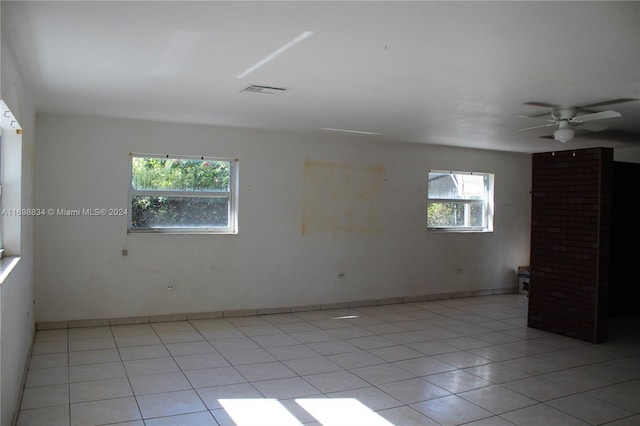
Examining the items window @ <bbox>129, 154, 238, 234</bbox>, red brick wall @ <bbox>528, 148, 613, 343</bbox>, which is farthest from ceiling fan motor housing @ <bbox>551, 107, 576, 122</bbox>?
window @ <bbox>129, 154, 238, 234</bbox>

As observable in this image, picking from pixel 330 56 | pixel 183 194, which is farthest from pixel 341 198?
pixel 330 56

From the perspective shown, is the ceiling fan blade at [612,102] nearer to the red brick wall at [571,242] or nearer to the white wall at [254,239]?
the red brick wall at [571,242]

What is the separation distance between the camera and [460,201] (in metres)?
7.99

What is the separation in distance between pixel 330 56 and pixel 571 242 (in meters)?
3.88

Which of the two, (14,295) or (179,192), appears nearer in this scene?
(14,295)

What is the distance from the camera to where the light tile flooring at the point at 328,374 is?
335 centimetres

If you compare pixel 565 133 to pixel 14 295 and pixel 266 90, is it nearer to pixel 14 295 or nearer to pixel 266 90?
pixel 266 90

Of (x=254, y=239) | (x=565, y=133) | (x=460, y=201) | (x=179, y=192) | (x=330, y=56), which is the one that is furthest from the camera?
(x=460, y=201)

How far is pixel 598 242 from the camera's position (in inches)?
209

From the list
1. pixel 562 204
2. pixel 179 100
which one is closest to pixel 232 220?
pixel 179 100

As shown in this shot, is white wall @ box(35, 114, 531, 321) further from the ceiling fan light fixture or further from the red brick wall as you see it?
the ceiling fan light fixture

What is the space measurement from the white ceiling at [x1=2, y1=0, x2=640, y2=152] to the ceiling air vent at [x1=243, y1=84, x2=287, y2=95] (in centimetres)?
8

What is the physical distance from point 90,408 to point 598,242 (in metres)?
4.91

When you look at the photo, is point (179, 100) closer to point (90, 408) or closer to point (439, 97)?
point (439, 97)
